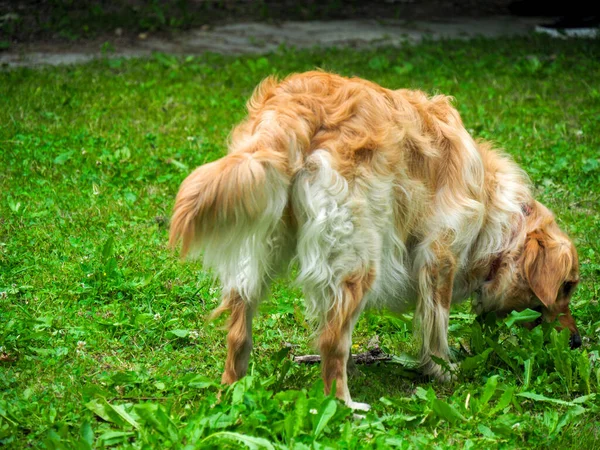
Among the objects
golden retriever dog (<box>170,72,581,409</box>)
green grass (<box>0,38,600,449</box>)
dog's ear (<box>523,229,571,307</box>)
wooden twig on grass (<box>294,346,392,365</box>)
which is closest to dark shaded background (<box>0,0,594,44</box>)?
green grass (<box>0,38,600,449</box>)

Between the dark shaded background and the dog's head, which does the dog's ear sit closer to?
the dog's head

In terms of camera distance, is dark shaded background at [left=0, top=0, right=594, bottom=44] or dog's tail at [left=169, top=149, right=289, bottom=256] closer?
dog's tail at [left=169, top=149, right=289, bottom=256]

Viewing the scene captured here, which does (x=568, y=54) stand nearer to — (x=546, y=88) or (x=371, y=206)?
(x=546, y=88)

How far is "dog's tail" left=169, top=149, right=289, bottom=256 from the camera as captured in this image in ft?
11.0

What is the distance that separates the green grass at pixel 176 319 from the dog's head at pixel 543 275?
0.19 m

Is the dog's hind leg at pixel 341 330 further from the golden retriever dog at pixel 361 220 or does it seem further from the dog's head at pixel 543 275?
the dog's head at pixel 543 275

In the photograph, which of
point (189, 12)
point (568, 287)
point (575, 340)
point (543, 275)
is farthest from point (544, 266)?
point (189, 12)

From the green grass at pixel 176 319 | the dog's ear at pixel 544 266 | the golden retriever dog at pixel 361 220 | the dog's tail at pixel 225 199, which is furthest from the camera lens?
the dog's ear at pixel 544 266

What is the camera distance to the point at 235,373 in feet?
13.1

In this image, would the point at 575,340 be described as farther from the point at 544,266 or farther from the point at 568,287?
the point at 544,266

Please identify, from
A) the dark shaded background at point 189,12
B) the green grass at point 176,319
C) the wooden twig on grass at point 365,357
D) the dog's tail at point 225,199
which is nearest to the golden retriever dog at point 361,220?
the dog's tail at point 225,199

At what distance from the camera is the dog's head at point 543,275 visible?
4.52m

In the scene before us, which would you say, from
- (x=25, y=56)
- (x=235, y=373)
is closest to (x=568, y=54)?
(x=25, y=56)

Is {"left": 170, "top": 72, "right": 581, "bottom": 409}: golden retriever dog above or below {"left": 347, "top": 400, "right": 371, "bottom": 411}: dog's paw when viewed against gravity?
above
